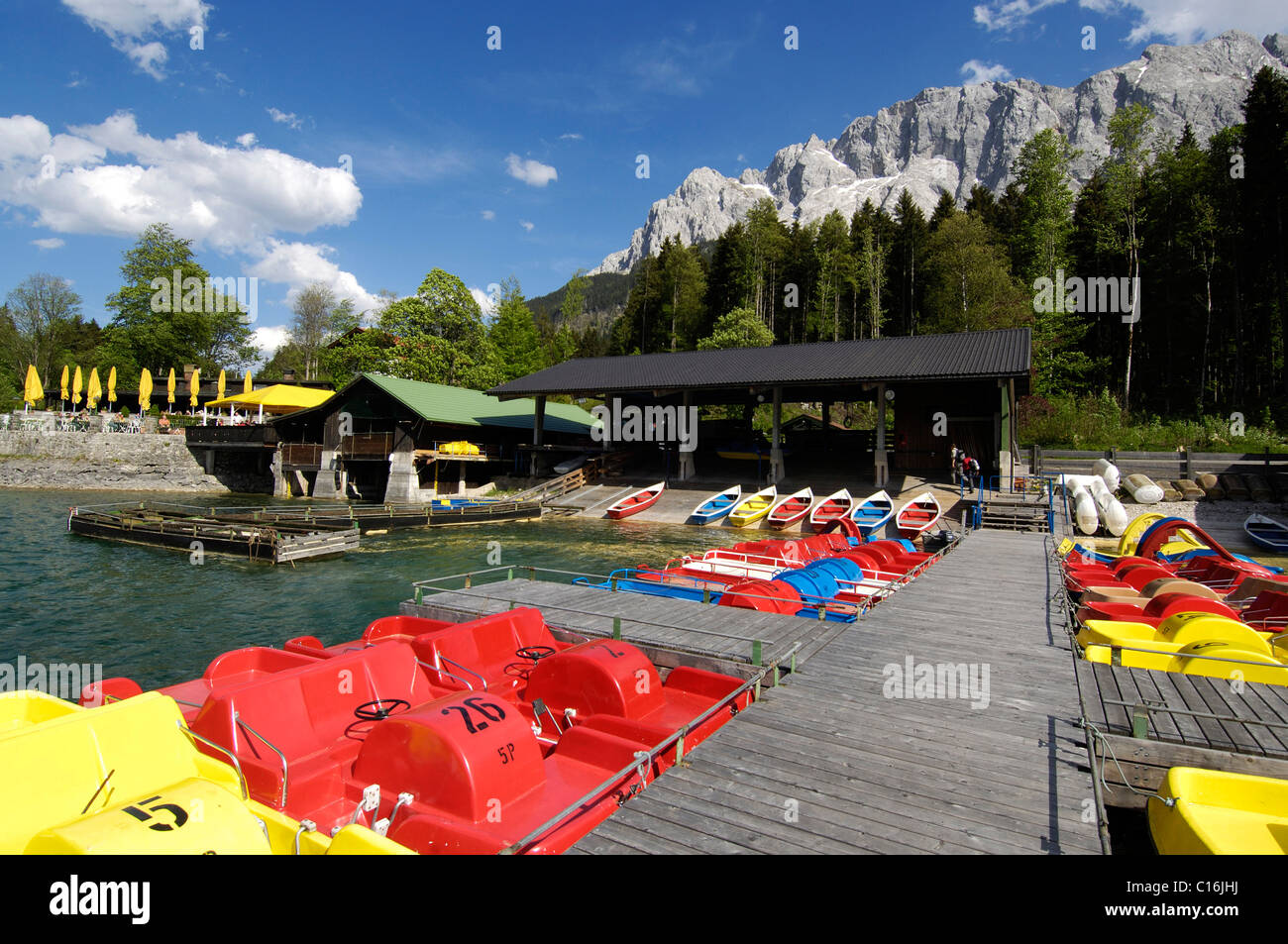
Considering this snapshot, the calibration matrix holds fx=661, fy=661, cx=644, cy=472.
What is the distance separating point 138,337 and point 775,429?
62.1 metres

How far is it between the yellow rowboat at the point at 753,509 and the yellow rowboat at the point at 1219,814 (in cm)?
2388

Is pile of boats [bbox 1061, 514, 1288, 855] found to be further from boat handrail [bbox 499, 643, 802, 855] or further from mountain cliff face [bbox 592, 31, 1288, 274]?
mountain cliff face [bbox 592, 31, 1288, 274]

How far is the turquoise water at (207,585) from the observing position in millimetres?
12211

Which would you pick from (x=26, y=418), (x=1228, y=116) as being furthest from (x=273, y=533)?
(x=1228, y=116)

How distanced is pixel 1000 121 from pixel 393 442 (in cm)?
18059

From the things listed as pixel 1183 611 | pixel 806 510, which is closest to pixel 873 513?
pixel 806 510

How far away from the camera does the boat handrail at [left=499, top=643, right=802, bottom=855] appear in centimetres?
395

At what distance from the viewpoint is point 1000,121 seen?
161 meters

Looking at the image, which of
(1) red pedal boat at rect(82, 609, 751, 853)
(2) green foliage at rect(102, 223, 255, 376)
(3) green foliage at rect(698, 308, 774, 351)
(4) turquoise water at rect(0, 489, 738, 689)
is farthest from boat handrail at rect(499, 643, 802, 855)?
(2) green foliage at rect(102, 223, 255, 376)

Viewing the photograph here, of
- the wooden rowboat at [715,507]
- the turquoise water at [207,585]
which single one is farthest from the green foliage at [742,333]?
the turquoise water at [207,585]

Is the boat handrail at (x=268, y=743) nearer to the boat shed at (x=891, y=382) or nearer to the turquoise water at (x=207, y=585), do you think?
the turquoise water at (x=207, y=585)

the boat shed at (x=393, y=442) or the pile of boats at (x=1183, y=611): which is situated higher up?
the boat shed at (x=393, y=442)

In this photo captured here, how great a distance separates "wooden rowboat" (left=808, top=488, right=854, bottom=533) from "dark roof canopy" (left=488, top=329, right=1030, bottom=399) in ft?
17.4
